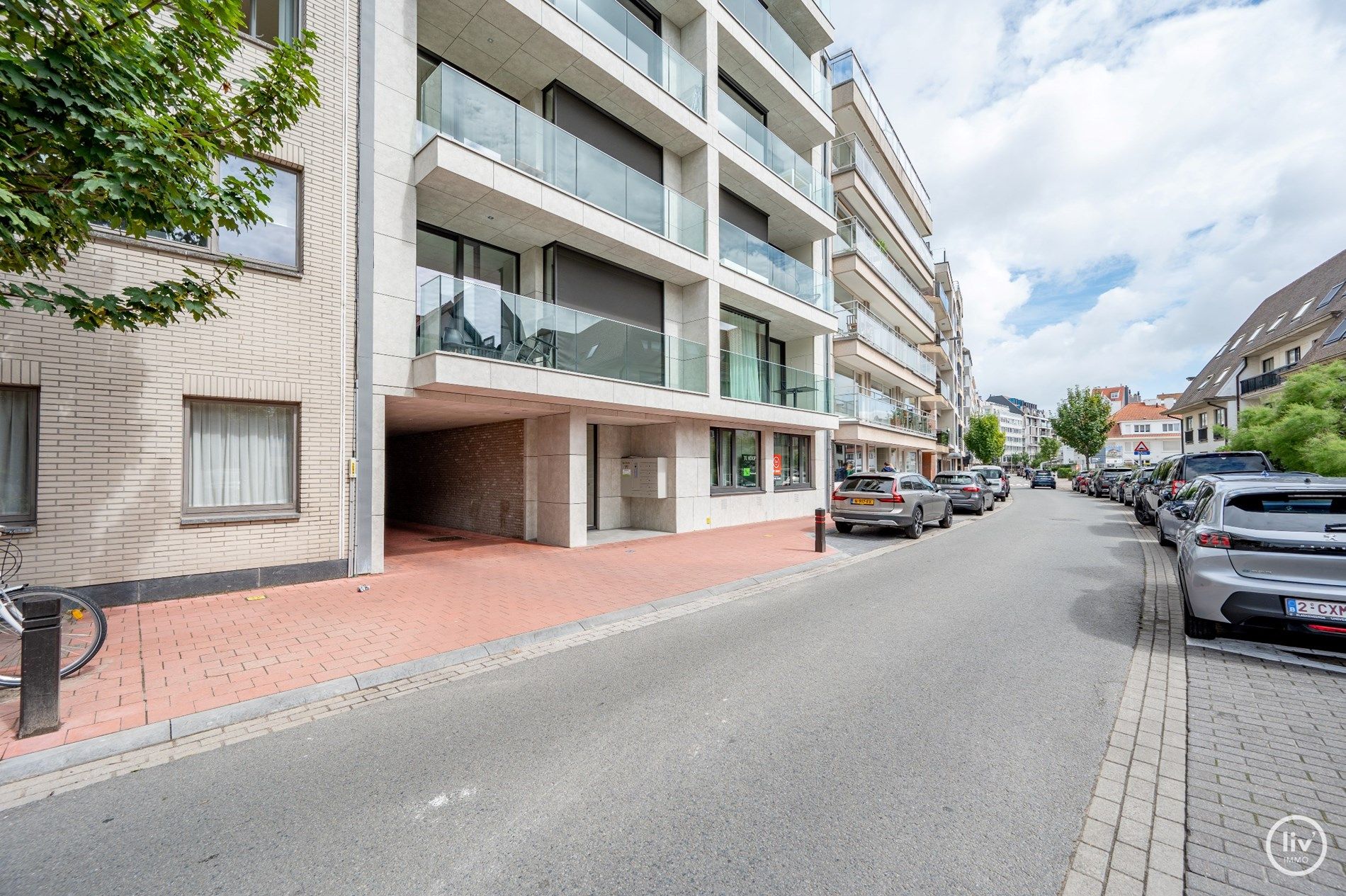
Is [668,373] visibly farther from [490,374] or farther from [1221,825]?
[1221,825]

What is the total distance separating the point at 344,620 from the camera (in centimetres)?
625

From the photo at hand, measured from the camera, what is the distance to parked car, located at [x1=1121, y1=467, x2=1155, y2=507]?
60.2 feet

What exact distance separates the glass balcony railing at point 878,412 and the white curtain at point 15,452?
18609 mm

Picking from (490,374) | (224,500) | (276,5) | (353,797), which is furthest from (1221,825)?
(276,5)

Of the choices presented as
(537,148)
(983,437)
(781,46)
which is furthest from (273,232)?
(983,437)

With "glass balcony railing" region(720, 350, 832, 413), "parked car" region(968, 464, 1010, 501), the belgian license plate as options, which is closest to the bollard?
the belgian license plate

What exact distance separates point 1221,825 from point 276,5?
43.1 ft

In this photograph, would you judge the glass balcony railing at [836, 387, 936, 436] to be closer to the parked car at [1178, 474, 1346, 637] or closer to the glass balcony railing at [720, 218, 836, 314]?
the glass balcony railing at [720, 218, 836, 314]

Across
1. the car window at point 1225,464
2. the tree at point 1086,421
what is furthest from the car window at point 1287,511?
the tree at point 1086,421

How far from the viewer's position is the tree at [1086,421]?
49000mm

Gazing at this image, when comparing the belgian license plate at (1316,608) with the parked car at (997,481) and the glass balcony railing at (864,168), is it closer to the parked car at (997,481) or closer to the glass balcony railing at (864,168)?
the glass balcony railing at (864,168)

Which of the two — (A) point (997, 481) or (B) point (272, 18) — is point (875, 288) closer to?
(A) point (997, 481)

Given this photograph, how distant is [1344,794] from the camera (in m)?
2.95

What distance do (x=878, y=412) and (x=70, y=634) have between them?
23662 millimetres
